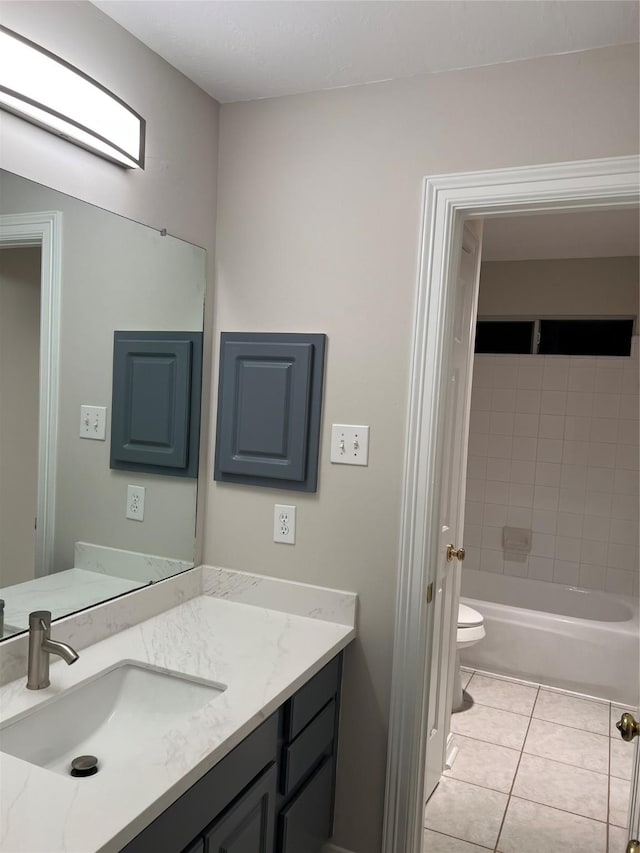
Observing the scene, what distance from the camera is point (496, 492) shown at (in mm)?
4359

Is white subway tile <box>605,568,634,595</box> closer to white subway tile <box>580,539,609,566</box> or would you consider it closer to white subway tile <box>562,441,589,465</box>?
white subway tile <box>580,539,609,566</box>

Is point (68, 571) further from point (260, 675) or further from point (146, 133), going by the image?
point (146, 133)

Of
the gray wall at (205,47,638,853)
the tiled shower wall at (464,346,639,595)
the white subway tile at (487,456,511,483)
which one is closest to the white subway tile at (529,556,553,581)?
the tiled shower wall at (464,346,639,595)

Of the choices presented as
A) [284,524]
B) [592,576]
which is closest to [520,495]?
[592,576]

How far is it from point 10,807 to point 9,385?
2.77 ft

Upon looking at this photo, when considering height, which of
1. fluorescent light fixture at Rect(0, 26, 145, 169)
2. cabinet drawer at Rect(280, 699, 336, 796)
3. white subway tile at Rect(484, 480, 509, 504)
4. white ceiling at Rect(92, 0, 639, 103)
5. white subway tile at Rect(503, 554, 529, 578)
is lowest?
white subway tile at Rect(503, 554, 529, 578)

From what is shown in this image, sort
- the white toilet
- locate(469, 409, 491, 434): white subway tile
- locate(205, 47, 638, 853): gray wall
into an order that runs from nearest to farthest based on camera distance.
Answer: locate(205, 47, 638, 853): gray wall < the white toilet < locate(469, 409, 491, 434): white subway tile

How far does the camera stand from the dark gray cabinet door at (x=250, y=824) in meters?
1.38

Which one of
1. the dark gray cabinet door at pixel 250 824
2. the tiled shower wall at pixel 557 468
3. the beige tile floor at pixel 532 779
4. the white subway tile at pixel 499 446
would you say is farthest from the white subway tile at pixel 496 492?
the dark gray cabinet door at pixel 250 824

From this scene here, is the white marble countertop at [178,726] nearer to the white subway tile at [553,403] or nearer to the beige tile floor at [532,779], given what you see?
the beige tile floor at [532,779]

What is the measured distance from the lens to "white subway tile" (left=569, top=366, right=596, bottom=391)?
13.4 ft

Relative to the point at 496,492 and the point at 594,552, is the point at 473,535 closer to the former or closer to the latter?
the point at 496,492

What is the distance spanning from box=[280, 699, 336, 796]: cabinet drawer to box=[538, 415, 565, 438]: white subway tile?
2.73m

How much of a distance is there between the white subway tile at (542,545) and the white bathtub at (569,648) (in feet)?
1.29
